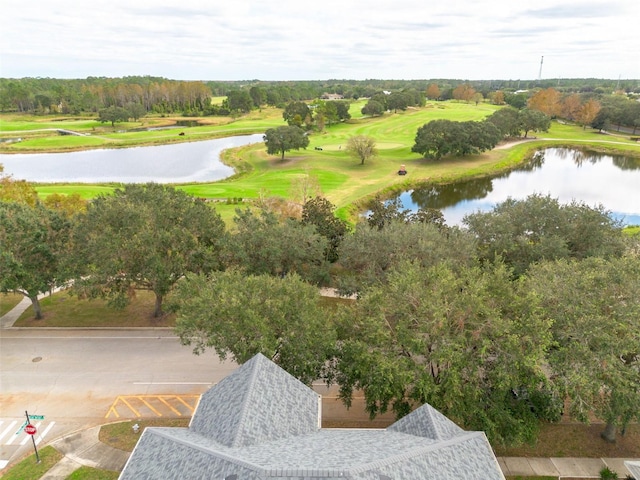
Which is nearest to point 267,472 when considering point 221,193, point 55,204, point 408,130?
point 55,204

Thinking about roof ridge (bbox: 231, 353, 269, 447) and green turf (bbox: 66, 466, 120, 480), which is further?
green turf (bbox: 66, 466, 120, 480)

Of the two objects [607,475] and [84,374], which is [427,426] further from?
[84,374]

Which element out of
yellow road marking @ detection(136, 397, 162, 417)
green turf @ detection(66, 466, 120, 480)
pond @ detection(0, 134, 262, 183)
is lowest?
yellow road marking @ detection(136, 397, 162, 417)

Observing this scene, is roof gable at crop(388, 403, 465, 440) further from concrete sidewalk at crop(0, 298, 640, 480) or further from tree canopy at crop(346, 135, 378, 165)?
tree canopy at crop(346, 135, 378, 165)

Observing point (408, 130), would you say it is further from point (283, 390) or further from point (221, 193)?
point (283, 390)

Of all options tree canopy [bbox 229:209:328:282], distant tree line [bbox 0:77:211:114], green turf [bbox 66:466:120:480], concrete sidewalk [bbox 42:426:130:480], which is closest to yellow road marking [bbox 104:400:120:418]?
concrete sidewalk [bbox 42:426:130:480]

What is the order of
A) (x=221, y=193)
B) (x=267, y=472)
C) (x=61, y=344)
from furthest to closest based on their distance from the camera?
(x=221, y=193)
(x=61, y=344)
(x=267, y=472)

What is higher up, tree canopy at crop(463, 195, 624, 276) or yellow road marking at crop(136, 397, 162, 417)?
tree canopy at crop(463, 195, 624, 276)

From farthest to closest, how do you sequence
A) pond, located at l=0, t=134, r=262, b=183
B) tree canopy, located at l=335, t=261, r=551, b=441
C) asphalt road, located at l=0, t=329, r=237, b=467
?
1. pond, located at l=0, t=134, r=262, b=183
2. asphalt road, located at l=0, t=329, r=237, b=467
3. tree canopy, located at l=335, t=261, r=551, b=441
